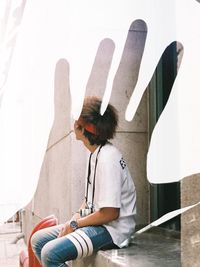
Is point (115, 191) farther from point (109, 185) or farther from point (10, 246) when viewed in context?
point (10, 246)

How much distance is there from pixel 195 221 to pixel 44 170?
8.71 ft

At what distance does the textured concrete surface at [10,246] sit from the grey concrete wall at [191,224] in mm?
2480

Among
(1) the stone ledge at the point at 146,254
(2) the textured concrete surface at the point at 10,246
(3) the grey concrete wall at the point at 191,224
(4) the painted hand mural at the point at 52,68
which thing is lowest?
(2) the textured concrete surface at the point at 10,246

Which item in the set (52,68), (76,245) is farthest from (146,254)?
(52,68)

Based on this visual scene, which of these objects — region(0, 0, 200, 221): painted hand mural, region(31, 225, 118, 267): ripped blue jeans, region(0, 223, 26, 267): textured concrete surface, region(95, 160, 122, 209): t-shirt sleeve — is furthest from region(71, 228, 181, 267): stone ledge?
region(0, 223, 26, 267): textured concrete surface

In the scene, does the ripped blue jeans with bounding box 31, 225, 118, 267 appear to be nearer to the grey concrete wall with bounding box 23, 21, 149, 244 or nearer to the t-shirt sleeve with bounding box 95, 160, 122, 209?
the t-shirt sleeve with bounding box 95, 160, 122, 209

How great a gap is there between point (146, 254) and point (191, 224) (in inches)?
29.8

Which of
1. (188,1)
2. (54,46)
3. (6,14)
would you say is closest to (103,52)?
(54,46)

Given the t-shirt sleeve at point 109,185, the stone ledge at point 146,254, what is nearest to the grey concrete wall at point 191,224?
the stone ledge at point 146,254

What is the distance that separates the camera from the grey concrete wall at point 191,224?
1327 mm

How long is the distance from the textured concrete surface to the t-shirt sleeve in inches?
71.1

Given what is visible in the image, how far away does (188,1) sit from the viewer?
4.39 feet

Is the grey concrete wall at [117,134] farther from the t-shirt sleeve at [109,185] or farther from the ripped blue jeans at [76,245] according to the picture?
the ripped blue jeans at [76,245]

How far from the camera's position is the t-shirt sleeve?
6.57ft
